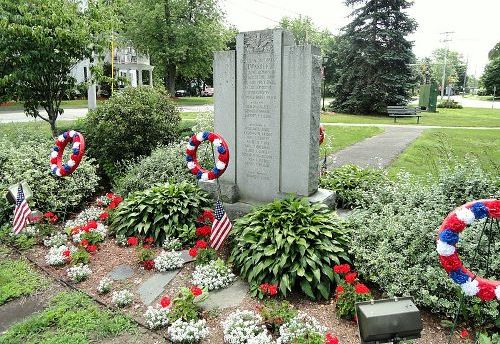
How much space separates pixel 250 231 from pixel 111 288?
194cm

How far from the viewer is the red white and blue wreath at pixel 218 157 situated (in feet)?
21.2

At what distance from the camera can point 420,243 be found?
4.63 meters

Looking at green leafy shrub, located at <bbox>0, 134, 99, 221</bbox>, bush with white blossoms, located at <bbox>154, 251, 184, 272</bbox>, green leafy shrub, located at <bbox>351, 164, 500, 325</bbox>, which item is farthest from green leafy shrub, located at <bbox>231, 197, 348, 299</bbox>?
green leafy shrub, located at <bbox>0, 134, 99, 221</bbox>

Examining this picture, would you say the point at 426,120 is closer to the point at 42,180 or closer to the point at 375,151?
the point at 375,151

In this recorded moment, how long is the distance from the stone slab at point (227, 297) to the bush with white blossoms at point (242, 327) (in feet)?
1.17

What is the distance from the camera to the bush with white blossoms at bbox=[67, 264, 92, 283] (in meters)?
5.32

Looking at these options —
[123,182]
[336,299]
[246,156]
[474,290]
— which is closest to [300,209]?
[336,299]

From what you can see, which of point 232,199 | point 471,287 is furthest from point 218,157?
point 471,287

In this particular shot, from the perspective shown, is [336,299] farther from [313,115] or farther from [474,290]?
[313,115]

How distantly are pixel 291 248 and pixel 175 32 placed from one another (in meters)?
33.5

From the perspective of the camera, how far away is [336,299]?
178 inches

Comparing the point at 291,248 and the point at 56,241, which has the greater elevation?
the point at 291,248

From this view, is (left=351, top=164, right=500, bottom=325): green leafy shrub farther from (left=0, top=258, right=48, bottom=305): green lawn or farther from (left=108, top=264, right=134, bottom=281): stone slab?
(left=0, top=258, right=48, bottom=305): green lawn

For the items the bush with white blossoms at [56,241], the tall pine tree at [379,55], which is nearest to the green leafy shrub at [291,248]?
the bush with white blossoms at [56,241]
